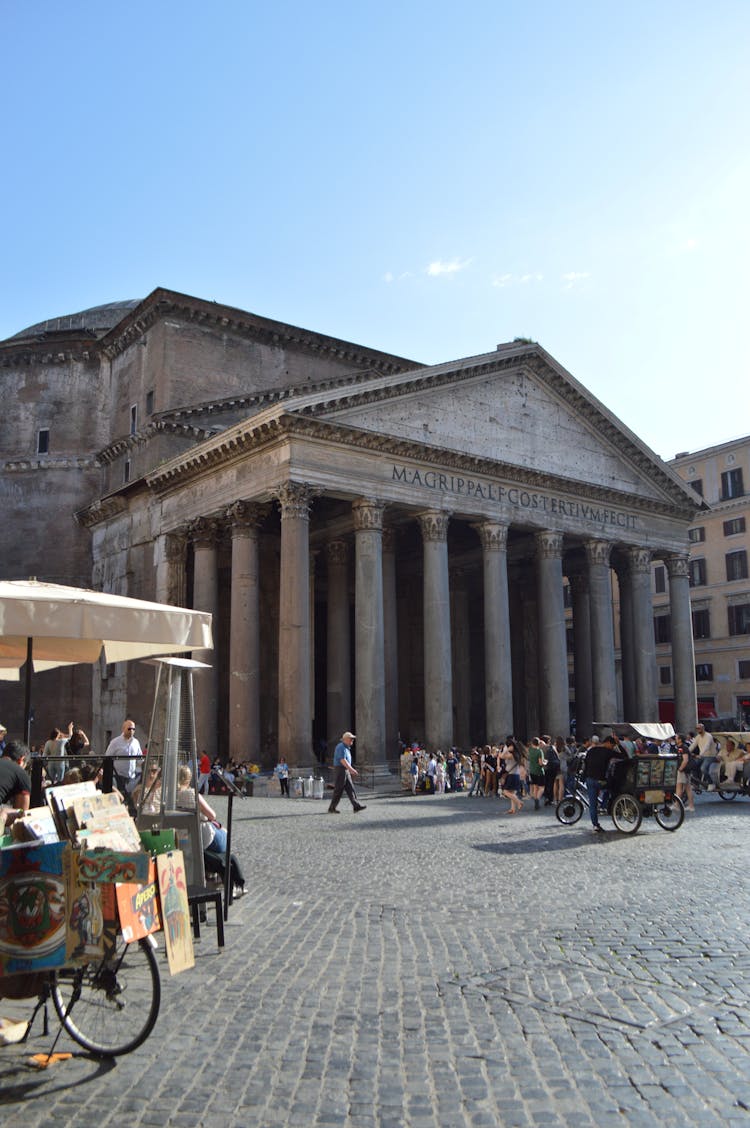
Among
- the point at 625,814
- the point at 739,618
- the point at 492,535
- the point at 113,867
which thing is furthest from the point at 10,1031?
the point at 739,618

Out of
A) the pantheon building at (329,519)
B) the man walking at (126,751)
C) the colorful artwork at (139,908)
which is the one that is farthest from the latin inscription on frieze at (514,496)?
the colorful artwork at (139,908)

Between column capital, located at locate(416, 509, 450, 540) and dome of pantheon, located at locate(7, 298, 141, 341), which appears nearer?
column capital, located at locate(416, 509, 450, 540)

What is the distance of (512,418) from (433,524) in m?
4.56

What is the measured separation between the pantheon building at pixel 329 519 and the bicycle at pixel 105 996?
53.4 ft

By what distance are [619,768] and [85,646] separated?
23.3 feet

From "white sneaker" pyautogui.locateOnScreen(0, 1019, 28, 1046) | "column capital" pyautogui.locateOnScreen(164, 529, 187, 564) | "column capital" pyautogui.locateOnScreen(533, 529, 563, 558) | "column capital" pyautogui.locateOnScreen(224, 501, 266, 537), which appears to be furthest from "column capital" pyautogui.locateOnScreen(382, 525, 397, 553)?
"white sneaker" pyautogui.locateOnScreen(0, 1019, 28, 1046)

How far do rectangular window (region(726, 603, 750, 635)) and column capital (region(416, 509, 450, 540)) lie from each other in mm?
21446

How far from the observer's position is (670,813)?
12852mm

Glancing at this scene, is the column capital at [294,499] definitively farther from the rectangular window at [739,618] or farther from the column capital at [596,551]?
the rectangular window at [739,618]

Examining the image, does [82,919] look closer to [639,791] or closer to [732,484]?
[639,791]

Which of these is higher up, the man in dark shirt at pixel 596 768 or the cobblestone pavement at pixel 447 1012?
the man in dark shirt at pixel 596 768

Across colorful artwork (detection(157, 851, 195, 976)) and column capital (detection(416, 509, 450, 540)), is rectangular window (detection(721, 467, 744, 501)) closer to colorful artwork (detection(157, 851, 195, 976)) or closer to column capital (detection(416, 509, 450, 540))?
column capital (detection(416, 509, 450, 540))

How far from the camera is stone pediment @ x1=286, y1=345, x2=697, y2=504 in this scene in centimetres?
2302

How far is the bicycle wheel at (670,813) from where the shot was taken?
12.4m
